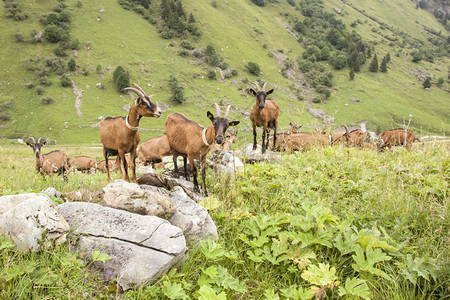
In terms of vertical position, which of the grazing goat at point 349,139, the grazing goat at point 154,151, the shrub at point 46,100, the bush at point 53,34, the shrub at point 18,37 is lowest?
the shrub at point 46,100

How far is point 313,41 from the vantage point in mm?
150125

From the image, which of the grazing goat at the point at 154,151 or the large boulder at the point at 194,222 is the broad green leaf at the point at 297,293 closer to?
the large boulder at the point at 194,222

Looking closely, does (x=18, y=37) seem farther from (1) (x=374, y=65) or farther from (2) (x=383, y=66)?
(2) (x=383, y=66)

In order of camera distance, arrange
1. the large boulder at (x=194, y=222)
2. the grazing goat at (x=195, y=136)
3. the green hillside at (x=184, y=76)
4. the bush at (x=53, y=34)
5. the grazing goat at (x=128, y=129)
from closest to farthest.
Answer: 1. the large boulder at (x=194, y=222)
2. the grazing goat at (x=128, y=129)
3. the grazing goat at (x=195, y=136)
4. the green hillside at (x=184, y=76)
5. the bush at (x=53, y=34)

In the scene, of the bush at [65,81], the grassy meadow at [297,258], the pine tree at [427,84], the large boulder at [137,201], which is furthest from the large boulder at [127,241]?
the pine tree at [427,84]

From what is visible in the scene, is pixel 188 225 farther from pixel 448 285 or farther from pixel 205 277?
pixel 448 285

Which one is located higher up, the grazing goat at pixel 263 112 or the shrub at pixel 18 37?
the grazing goat at pixel 263 112

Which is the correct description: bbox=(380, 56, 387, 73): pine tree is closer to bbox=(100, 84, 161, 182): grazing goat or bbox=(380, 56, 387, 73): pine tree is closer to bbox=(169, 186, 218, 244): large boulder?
bbox=(100, 84, 161, 182): grazing goat

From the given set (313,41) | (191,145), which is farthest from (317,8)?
(191,145)

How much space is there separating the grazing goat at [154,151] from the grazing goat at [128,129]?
7.97 m

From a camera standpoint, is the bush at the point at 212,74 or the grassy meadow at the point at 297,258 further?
the bush at the point at 212,74

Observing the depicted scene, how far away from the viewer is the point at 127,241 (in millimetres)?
3791

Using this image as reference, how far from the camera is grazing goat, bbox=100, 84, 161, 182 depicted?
7.35m

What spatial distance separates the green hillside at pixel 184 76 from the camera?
245 feet
